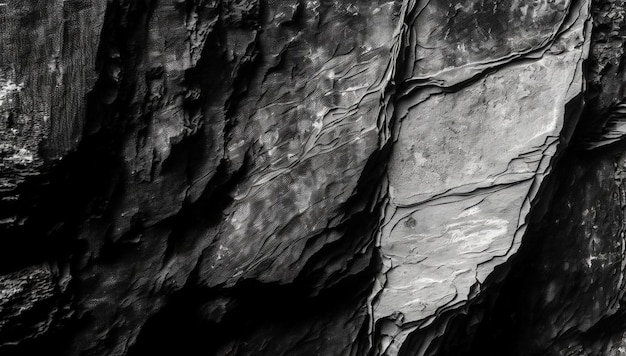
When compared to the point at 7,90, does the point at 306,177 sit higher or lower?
lower

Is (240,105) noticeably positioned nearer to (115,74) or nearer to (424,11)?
(115,74)

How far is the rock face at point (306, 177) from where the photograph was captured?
168 centimetres

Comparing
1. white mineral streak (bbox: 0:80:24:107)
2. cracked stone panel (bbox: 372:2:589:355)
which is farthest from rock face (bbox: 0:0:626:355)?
white mineral streak (bbox: 0:80:24:107)

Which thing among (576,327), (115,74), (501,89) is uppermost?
(115,74)

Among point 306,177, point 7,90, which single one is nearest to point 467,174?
point 306,177

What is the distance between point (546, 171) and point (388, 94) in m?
0.52

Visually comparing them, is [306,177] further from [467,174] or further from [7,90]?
[7,90]

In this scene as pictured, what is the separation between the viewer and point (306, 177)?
1.85m

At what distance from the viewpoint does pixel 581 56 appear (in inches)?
70.8

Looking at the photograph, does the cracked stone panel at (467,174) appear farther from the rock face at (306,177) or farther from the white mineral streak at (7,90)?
the white mineral streak at (7,90)

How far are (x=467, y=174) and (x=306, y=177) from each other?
0.49 meters

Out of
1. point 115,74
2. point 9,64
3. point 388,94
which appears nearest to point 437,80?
point 388,94

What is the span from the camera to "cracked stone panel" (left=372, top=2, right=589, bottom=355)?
181 centimetres

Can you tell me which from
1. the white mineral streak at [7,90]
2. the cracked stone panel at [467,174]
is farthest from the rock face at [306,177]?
the white mineral streak at [7,90]
